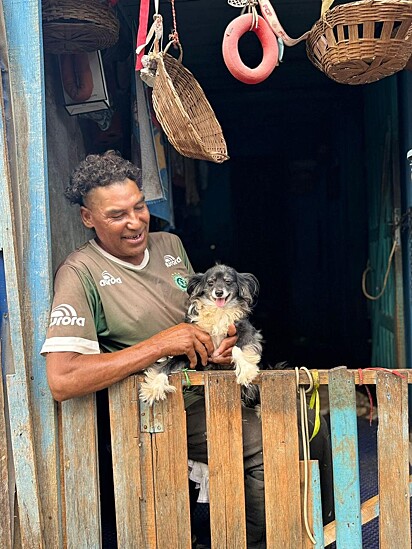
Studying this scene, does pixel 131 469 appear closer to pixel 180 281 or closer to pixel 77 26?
pixel 180 281

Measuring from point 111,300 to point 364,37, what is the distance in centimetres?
146

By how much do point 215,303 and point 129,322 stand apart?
0.39 m

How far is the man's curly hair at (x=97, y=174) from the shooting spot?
276cm

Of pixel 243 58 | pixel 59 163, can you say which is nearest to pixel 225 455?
pixel 59 163

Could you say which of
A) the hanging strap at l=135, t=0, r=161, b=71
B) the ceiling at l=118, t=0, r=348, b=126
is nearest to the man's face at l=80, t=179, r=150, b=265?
the hanging strap at l=135, t=0, r=161, b=71

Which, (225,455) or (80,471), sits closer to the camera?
(225,455)

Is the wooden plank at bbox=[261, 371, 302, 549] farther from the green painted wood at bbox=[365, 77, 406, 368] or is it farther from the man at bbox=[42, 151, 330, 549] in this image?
the green painted wood at bbox=[365, 77, 406, 368]

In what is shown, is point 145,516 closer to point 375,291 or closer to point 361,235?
point 375,291

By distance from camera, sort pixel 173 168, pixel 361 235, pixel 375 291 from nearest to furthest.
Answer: pixel 173 168
pixel 375 291
pixel 361 235

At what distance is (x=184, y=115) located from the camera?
7.91 ft

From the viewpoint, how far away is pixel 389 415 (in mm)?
2295

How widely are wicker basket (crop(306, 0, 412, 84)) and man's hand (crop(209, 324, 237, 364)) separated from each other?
3.76ft

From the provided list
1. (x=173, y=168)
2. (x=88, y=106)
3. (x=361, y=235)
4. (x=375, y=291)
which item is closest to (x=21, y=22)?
(x=88, y=106)

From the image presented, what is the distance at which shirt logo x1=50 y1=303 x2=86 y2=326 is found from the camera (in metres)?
2.42
